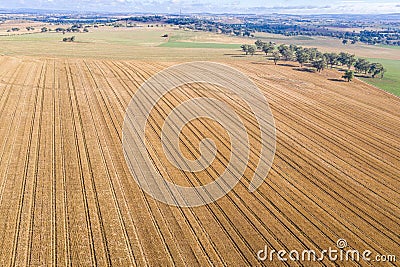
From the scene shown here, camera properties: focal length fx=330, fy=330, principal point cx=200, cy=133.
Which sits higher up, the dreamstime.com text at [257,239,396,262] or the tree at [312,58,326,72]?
the tree at [312,58,326,72]

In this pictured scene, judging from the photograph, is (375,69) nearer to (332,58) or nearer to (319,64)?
(332,58)

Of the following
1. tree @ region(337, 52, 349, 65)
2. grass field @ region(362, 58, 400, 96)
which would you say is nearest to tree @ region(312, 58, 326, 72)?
grass field @ region(362, 58, 400, 96)

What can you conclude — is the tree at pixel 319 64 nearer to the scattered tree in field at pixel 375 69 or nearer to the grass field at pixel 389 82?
A: the grass field at pixel 389 82

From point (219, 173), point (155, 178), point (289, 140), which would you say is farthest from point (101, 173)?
point (289, 140)

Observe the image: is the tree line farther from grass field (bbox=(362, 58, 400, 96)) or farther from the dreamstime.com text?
the dreamstime.com text

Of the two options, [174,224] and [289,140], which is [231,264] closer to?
[174,224]

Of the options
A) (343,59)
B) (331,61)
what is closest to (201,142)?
(331,61)
